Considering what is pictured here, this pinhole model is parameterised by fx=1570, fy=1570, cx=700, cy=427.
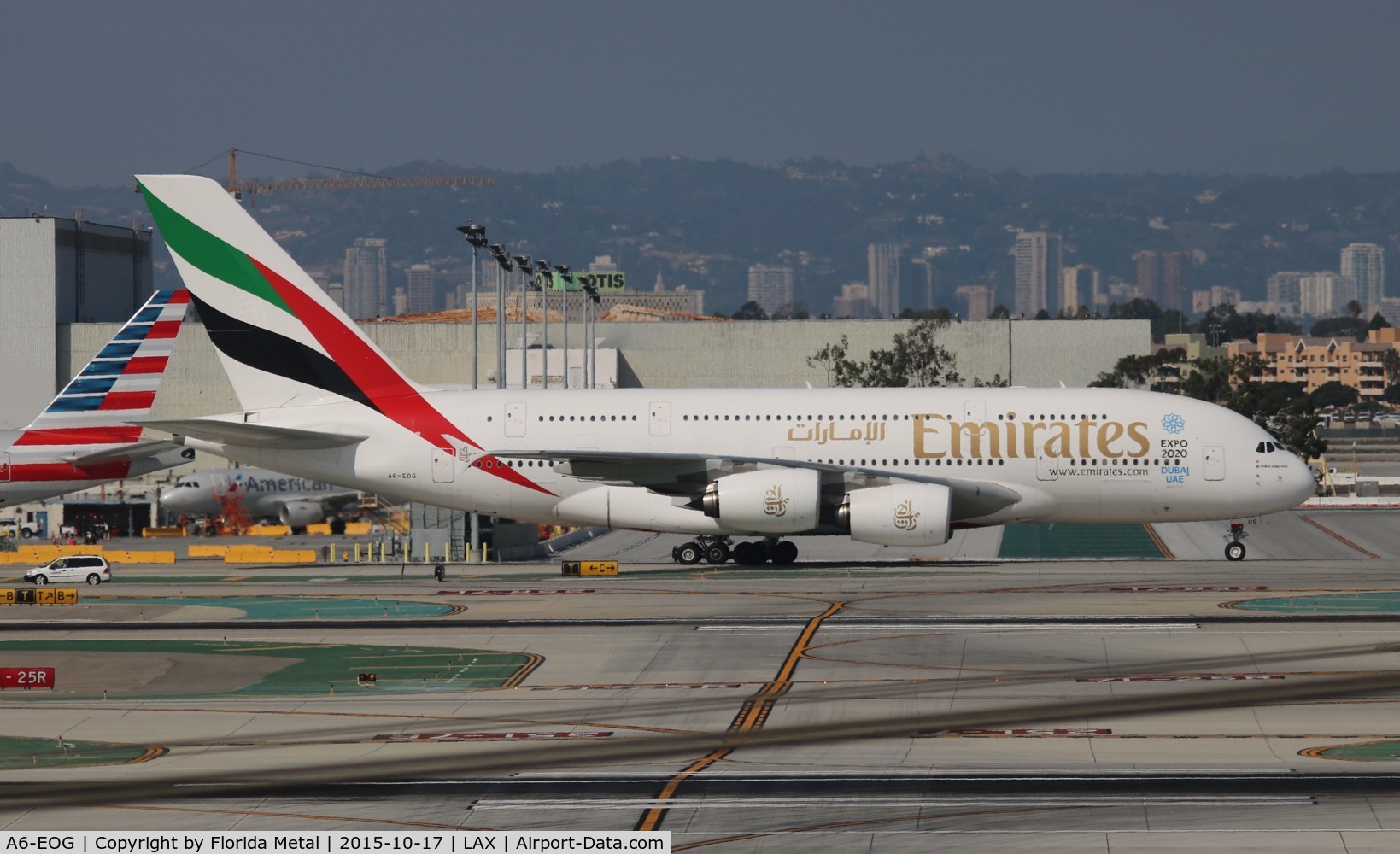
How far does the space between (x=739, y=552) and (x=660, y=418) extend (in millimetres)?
5487

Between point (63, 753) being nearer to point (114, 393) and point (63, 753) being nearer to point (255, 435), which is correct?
point (255, 435)

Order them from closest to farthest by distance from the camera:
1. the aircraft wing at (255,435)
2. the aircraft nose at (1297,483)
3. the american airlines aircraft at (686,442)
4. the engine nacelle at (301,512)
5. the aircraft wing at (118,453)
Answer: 1. the aircraft wing at (255,435)
2. the american airlines aircraft at (686,442)
3. the aircraft nose at (1297,483)
4. the aircraft wing at (118,453)
5. the engine nacelle at (301,512)

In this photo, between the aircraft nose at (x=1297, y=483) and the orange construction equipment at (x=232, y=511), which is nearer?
the aircraft nose at (x=1297, y=483)

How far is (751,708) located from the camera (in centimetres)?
2533

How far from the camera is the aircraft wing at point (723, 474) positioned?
153 feet

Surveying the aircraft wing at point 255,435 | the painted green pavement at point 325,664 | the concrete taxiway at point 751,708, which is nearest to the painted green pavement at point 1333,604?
the concrete taxiway at point 751,708

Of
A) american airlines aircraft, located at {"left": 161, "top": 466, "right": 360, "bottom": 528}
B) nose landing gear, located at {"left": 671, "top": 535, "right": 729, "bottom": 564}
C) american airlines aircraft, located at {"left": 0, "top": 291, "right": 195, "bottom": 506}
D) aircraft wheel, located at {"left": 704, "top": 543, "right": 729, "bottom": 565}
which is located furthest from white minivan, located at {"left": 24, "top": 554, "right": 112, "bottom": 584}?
american airlines aircraft, located at {"left": 161, "top": 466, "right": 360, "bottom": 528}

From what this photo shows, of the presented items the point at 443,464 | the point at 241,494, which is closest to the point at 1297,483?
the point at 443,464

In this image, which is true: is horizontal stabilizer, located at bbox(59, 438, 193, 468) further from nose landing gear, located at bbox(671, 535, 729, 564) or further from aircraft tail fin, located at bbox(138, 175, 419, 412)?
nose landing gear, located at bbox(671, 535, 729, 564)

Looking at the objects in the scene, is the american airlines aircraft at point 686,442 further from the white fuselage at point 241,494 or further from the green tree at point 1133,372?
the green tree at point 1133,372

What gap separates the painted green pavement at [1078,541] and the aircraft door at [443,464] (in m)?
20.7

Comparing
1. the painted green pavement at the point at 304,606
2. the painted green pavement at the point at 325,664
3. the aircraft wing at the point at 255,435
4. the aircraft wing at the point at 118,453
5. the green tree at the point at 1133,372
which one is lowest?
the painted green pavement at the point at 325,664

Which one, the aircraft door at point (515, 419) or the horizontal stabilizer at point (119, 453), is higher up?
the aircraft door at point (515, 419)

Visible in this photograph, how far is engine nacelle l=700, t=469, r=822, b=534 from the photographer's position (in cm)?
4562
